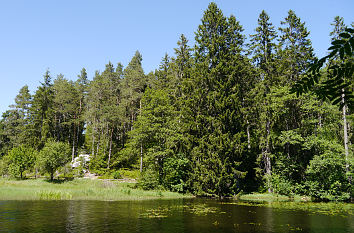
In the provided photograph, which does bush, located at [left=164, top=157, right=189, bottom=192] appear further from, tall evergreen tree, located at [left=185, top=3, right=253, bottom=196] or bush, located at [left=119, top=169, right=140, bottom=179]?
bush, located at [left=119, top=169, right=140, bottom=179]

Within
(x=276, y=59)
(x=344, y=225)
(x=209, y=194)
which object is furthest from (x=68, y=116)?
(x=344, y=225)

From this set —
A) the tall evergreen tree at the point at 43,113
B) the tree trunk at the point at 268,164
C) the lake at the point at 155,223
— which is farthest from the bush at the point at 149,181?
the tall evergreen tree at the point at 43,113

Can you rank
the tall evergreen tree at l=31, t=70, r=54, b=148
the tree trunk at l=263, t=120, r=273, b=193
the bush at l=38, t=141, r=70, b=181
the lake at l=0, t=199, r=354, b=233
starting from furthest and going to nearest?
the tall evergreen tree at l=31, t=70, r=54, b=148, the bush at l=38, t=141, r=70, b=181, the tree trunk at l=263, t=120, r=273, b=193, the lake at l=0, t=199, r=354, b=233

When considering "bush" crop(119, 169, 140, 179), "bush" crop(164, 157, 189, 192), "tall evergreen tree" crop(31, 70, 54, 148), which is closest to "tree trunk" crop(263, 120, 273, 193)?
"bush" crop(164, 157, 189, 192)

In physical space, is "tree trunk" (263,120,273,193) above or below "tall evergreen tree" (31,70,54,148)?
below

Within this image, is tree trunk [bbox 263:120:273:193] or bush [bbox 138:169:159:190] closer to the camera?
tree trunk [bbox 263:120:273:193]

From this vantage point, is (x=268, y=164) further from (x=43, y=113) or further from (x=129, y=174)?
(x=43, y=113)

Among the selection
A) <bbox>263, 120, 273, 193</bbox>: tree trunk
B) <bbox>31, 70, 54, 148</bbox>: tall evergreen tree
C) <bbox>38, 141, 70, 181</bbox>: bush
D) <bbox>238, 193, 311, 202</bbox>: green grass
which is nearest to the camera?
<bbox>238, 193, 311, 202</bbox>: green grass

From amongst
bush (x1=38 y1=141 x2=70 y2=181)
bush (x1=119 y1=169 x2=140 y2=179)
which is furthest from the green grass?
bush (x1=38 y1=141 x2=70 y2=181)

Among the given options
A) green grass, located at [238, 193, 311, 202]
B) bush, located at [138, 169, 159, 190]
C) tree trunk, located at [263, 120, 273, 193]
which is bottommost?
green grass, located at [238, 193, 311, 202]

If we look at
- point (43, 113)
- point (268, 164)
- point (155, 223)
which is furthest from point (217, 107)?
point (43, 113)

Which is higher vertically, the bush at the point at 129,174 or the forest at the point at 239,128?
the forest at the point at 239,128

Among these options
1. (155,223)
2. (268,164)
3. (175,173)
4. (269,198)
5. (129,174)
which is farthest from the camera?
(129,174)

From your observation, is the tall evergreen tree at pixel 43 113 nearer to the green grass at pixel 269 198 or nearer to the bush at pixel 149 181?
the bush at pixel 149 181
